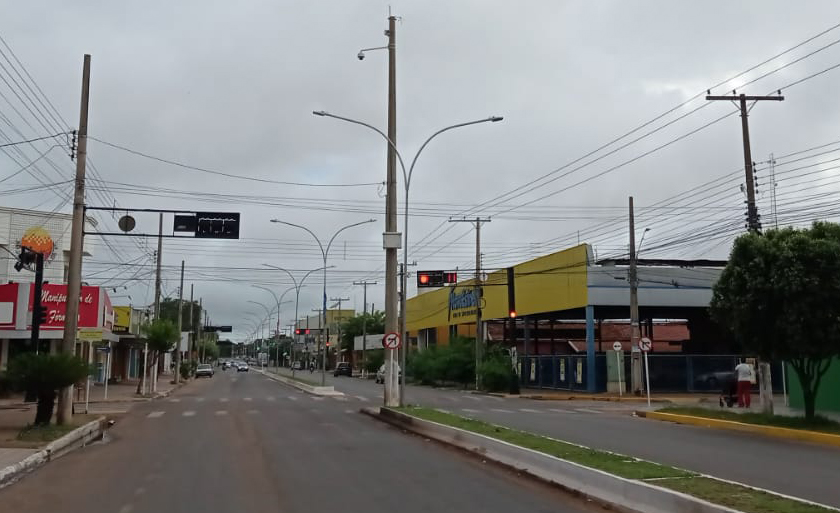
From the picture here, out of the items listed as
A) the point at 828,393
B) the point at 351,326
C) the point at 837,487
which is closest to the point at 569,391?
the point at 828,393

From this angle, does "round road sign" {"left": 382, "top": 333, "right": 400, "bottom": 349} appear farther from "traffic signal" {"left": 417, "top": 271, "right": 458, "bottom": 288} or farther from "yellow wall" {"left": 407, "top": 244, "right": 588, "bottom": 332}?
"yellow wall" {"left": 407, "top": 244, "right": 588, "bottom": 332}

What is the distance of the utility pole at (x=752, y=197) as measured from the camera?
24.0 meters

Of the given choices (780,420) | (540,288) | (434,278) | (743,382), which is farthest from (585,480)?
(540,288)

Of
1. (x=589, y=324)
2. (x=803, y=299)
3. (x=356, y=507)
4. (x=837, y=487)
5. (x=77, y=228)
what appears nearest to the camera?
(x=356, y=507)

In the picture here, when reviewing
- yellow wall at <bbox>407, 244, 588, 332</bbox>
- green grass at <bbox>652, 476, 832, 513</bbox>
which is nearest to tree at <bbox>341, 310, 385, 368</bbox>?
yellow wall at <bbox>407, 244, 588, 332</bbox>

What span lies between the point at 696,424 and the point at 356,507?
51.6 feet

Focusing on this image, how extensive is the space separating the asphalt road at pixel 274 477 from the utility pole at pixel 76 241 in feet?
8.72

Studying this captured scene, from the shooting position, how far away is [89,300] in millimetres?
37406

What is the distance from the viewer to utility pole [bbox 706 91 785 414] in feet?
78.6

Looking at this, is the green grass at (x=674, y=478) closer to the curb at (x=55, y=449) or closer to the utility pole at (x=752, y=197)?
the curb at (x=55, y=449)

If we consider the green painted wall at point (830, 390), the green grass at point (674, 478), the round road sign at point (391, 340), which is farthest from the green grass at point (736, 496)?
the green painted wall at point (830, 390)

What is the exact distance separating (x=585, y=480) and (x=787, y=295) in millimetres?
11050

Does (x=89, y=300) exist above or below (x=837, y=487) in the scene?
above

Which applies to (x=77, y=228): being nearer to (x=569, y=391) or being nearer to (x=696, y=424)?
(x=696, y=424)
